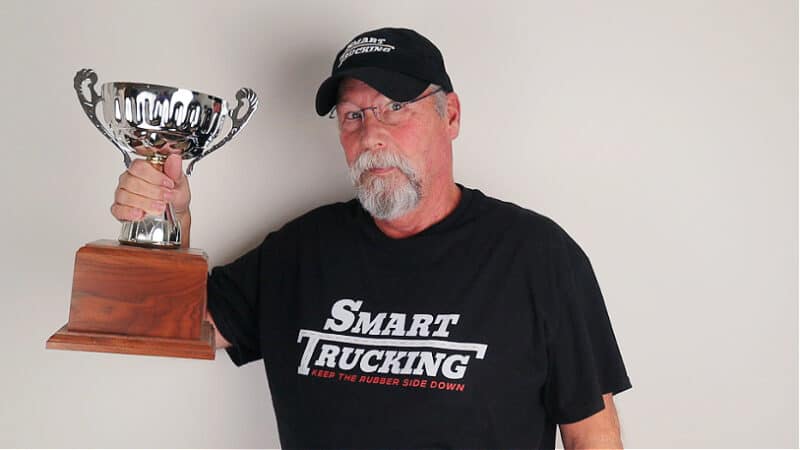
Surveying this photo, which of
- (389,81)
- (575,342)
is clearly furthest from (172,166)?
(575,342)

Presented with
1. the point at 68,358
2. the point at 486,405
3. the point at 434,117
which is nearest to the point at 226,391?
the point at 68,358

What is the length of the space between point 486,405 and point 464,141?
0.70 m

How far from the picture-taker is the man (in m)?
1.71

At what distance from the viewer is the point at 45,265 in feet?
6.49

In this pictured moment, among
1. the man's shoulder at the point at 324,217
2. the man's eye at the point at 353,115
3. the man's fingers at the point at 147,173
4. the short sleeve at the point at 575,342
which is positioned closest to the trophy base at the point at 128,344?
the man's fingers at the point at 147,173

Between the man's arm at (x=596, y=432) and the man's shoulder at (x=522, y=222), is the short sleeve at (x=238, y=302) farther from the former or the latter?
the man's arm at (x=596, y=432)

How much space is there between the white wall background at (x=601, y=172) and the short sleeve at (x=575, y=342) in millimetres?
330

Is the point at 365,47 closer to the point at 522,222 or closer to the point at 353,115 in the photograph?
the point at 353,115

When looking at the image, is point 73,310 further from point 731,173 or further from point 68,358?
point 731,173

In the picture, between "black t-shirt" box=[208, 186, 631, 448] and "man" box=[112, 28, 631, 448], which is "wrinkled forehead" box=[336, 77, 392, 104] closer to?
"man" box=[112, 28, 631, 448]

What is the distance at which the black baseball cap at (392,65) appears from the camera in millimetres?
1729

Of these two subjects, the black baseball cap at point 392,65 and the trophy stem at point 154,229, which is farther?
the black baseball cap at point 392,65

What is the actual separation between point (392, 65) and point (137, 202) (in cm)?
58

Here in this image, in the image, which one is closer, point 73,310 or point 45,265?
point 73,310
